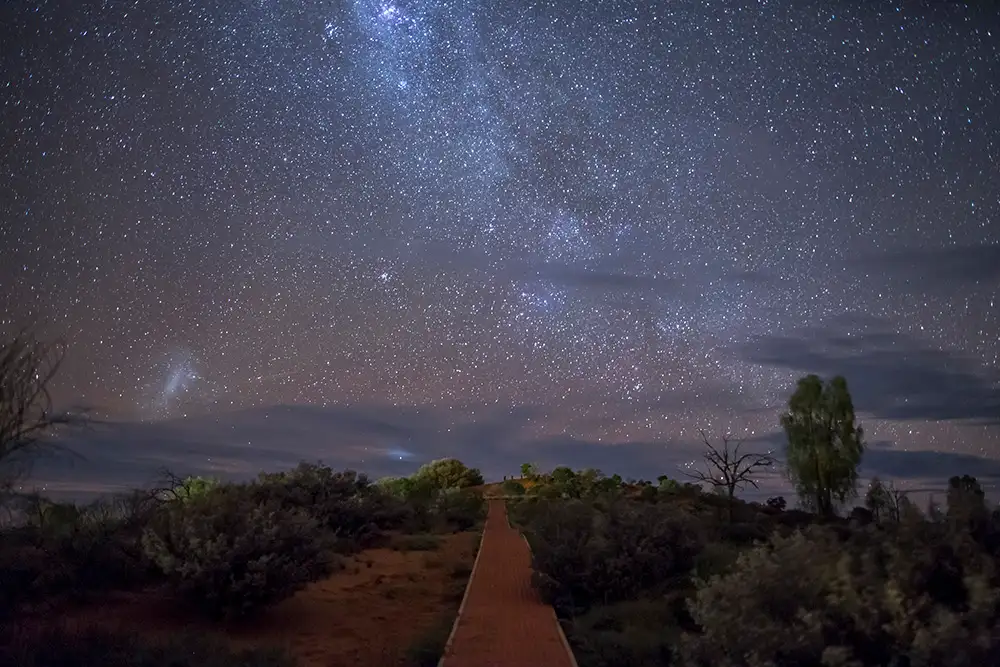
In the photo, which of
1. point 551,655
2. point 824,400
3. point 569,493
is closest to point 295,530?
point 551,655

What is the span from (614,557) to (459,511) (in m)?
24.4

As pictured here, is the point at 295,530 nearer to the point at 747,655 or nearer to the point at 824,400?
the point at 747,655

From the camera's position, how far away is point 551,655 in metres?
12.2

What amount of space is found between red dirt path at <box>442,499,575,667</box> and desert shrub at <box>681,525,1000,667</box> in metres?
4.33

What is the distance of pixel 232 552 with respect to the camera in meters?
15.4

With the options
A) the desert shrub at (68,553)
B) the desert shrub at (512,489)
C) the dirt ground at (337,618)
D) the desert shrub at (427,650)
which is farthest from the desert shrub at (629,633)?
the desert shrub at (512,489)

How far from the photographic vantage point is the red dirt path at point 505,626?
1191 cm

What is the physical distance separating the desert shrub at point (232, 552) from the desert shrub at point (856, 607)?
9452 mm

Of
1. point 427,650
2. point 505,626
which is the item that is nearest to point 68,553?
point 427,650

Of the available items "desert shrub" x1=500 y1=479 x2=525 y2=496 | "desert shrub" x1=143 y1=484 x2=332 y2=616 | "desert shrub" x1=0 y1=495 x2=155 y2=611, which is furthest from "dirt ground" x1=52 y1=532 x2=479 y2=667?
"desert shrub" x1=500 y1=479 x2=525 y2=496

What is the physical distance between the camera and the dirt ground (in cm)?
1347

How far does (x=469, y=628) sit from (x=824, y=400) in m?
29.6

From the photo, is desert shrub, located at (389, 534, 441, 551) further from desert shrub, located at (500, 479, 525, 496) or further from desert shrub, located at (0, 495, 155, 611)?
desert shrub, located at (500, 479, 525, 496)

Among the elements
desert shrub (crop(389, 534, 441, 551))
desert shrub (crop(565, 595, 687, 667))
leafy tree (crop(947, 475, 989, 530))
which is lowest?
desert shrub (crop(565, 595, 687, 667))
